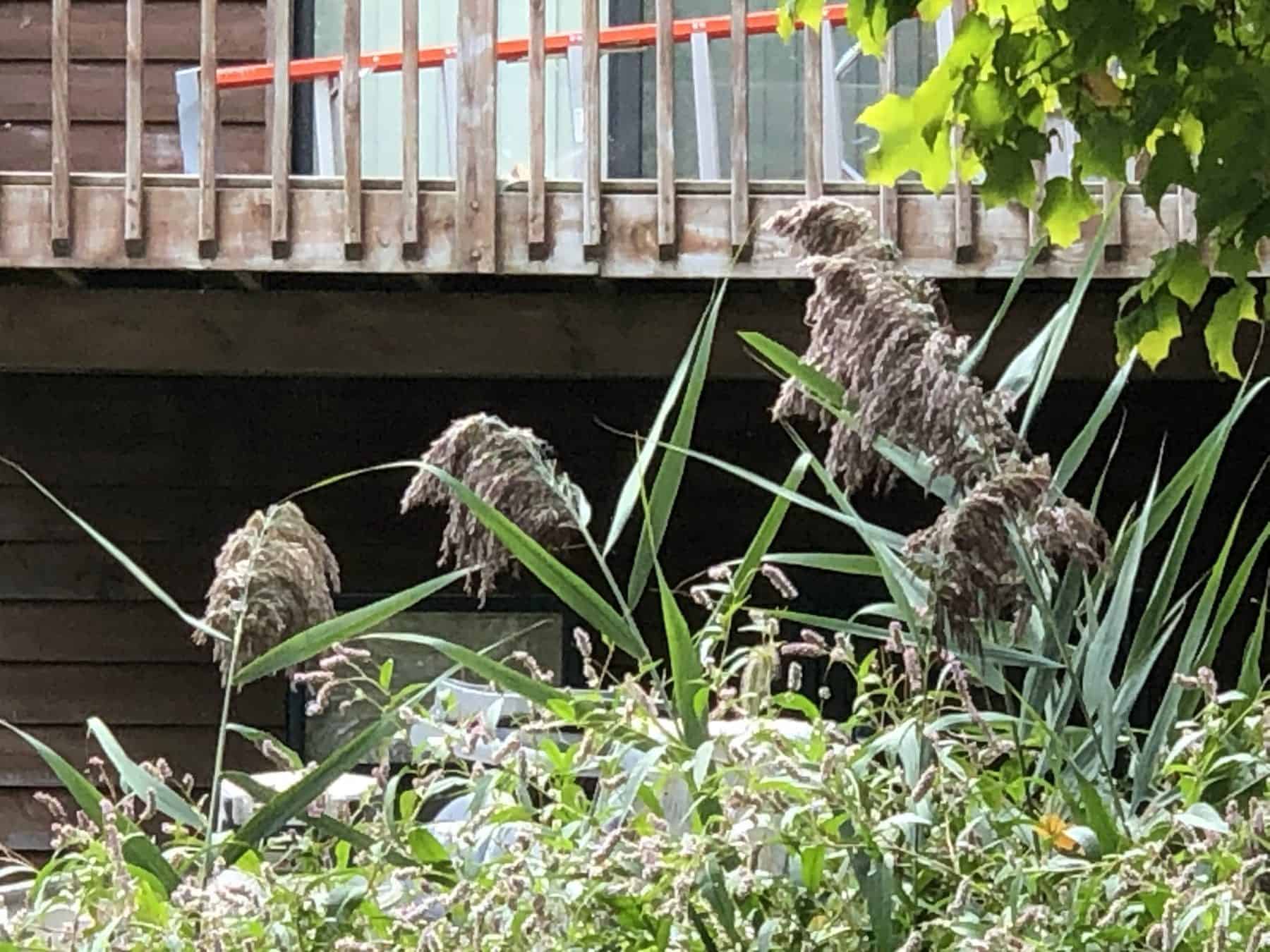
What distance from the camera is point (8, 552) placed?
14.3 ft

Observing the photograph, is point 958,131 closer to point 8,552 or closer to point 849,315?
point 849,315

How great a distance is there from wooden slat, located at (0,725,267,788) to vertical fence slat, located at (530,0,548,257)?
179cm

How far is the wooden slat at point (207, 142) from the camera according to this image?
3133 mm

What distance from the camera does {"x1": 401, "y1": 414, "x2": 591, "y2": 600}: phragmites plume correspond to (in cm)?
126

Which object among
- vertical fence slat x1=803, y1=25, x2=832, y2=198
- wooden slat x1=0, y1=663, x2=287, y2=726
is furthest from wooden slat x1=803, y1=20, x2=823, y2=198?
wooden slat x1=0, y1=663, x2=287, y2=726

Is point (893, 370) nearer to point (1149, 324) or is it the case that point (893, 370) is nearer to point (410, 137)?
point (1149, 324)

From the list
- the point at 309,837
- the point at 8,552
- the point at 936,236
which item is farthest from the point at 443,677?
the point at 8,552

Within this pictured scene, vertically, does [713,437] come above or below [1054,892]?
above

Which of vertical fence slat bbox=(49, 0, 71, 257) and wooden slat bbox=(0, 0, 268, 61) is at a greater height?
wooden slat bbox=(0, 0, 268, 61)

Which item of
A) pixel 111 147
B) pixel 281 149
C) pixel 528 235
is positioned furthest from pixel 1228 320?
pixel 111 147

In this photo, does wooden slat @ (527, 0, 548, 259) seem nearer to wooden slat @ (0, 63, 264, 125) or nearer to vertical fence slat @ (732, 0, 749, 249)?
vertical fence slat @ (732, 0, 749, 249)

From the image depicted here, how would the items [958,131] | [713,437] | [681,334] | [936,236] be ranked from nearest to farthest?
[958,131]
[936,236]
[681,334]
[713,437]

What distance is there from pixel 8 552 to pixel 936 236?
2.74 meters

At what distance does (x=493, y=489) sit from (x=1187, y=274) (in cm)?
80
